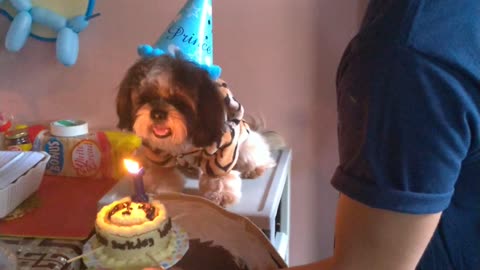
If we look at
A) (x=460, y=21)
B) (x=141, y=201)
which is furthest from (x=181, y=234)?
(x=460, y=21)

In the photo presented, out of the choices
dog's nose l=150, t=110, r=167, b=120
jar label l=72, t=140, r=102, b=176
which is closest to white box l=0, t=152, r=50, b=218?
jar label l=72, t=140, r=102, b=176

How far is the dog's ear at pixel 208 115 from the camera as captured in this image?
873mm

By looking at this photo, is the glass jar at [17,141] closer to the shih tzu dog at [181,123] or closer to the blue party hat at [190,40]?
the shih tzu dog at [181,123]

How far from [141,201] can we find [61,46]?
61 centimetres

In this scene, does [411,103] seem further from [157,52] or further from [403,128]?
[157,52]

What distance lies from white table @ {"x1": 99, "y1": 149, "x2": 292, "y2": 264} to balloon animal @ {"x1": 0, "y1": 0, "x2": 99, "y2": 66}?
0.35 metres

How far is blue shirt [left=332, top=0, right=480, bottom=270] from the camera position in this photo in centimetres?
35

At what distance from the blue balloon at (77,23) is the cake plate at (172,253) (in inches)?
25.2

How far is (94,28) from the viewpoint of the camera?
47.9 inches

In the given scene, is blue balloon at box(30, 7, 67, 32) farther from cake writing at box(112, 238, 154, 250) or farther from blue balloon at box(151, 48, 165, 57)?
cake writing at box(112, 238, 154, 250)

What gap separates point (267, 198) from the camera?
956 millimetres

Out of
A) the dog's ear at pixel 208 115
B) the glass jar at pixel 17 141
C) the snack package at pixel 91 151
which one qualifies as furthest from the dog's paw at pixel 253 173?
the glass jar at pixel 17 141

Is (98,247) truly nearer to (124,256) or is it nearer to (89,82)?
(124,256)

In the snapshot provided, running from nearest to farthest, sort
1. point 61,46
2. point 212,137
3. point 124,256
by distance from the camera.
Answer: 1. point 124,256
2. point 212,137
3. point 61,46
